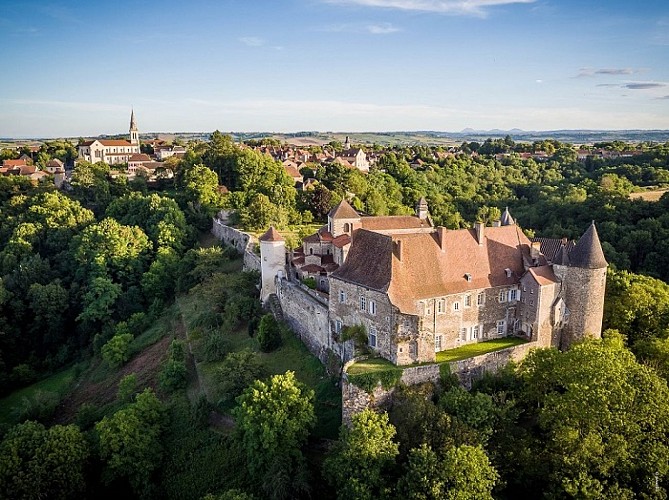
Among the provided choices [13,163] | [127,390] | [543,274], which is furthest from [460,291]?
[13,163]

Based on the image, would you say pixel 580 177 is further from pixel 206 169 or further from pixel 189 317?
pixel 189 317

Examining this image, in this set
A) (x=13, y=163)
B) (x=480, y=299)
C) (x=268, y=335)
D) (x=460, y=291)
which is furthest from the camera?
(x=13, y=163)

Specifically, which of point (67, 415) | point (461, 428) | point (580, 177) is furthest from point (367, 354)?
point (580, 177)

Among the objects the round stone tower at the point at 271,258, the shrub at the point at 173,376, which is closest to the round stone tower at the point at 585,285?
the round stone tower at the point at 271,258

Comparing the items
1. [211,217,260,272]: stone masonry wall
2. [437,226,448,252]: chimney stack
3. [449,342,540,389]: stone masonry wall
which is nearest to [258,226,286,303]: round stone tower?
[211,217,260,272]: stone masonry wall

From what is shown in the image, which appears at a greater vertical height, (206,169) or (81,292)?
(206,169)

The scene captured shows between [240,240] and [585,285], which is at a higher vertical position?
[585,285]

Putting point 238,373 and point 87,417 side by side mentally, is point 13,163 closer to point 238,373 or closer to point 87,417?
point 87,417
